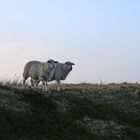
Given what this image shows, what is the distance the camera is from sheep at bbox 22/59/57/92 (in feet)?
81.8

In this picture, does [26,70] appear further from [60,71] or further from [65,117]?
[65,117]

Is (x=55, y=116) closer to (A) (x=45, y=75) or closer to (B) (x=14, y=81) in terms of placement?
(A) (x=45, y=75)

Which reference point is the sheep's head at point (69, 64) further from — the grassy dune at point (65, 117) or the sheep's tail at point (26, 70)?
the grassy dune at point (65, 117)

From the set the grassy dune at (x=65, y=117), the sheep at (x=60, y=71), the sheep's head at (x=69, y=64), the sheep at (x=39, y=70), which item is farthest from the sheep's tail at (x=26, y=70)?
the grassy dune at (x=65, y=117)

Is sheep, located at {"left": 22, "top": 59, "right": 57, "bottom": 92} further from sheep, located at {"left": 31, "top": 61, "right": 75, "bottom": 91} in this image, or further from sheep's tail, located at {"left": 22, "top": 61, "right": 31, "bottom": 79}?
sheep, located at {"left": 31, "top": 61, "right": 75, "bottom": 91}

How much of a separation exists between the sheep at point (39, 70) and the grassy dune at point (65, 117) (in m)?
2.72

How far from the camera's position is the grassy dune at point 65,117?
1614 centimetres

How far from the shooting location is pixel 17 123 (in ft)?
53.4

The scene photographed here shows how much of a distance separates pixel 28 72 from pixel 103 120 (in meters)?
8.30

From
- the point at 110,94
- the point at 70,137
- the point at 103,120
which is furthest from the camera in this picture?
the point at 110,94

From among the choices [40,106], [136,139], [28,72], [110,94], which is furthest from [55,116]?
[28,72]

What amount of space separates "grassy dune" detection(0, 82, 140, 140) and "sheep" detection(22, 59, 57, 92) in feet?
8.91

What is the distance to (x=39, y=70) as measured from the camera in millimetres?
25359

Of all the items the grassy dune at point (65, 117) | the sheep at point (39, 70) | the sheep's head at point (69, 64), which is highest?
the sheep's head at point (69, 64)
